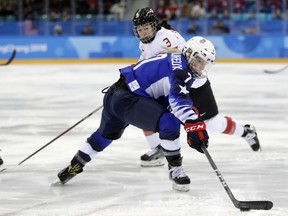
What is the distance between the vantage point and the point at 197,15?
1400cm

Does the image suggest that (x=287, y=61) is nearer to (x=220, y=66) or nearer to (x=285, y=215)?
(x=220, y=66)

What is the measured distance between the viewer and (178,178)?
3.63 metres

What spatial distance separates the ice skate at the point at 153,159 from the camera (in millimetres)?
4355

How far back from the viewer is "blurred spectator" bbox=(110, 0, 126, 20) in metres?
14.4

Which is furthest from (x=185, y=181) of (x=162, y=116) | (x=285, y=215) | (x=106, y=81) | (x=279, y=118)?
(x=106, y=81)

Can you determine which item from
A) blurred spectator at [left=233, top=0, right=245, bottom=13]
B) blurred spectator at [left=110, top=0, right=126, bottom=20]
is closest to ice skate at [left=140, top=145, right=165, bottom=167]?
blurred spectator at [left=233, top=0, right=245, bottom=13]

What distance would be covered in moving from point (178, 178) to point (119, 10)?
11.0 metres

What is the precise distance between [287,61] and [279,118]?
265 inches

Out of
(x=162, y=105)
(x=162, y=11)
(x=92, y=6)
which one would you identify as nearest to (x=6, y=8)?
(x=92, y=6)

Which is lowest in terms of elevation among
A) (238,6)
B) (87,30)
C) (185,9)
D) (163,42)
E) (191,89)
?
(87,30)

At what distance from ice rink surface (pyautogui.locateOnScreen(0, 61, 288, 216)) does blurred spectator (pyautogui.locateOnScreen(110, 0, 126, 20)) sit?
622cm

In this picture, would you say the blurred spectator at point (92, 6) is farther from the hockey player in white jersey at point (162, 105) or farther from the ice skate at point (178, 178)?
the ice skate at point (178, 178)

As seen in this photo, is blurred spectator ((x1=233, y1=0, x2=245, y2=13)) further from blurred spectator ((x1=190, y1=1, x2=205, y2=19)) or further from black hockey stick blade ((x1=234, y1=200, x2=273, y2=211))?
black hockey stick blade ((x1=234, y1=200, x2=273, y2=211))

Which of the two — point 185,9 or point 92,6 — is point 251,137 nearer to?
point 185,9
